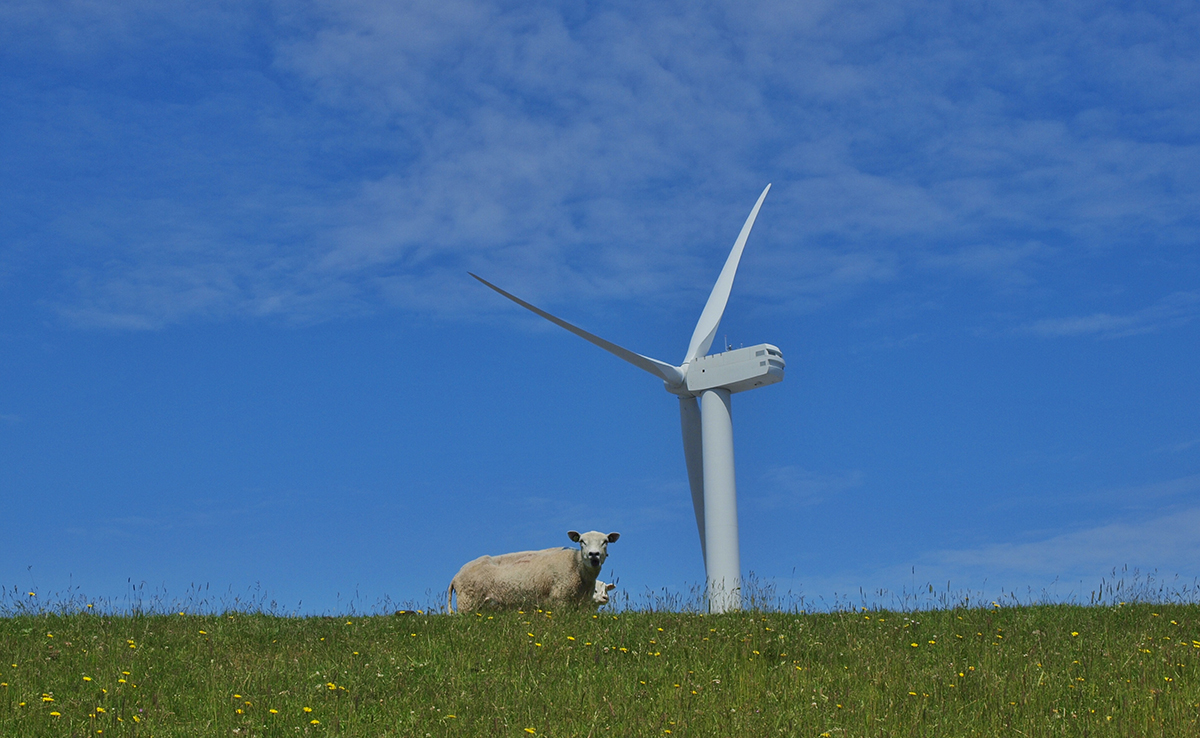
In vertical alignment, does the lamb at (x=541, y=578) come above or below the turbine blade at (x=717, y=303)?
below

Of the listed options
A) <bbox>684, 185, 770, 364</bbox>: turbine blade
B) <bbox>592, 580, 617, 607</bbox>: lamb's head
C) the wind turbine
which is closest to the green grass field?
<bbox>592, 580, 617, 607</bbox>: lamb's head

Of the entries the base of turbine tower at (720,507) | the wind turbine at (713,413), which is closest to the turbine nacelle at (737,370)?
the wind turbine at (713,413)

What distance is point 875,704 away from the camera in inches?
421

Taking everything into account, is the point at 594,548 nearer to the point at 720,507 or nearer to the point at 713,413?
A: the point at 720,507

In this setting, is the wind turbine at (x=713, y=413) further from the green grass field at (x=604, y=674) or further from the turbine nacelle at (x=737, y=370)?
the green grass field at (x=604, y=674)

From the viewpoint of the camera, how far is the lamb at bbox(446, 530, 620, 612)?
59.8ft

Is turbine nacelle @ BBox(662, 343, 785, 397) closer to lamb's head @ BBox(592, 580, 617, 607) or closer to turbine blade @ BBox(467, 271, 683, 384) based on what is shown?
turbine blade @ BBox(467, 271, 683, 384)

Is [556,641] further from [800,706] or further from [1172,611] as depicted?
[1172,611]

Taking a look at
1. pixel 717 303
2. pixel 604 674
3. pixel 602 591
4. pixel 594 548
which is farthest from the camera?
pixel 717 303

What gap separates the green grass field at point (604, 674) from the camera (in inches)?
390

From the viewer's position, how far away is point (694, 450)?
83.8 ft

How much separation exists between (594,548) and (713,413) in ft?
21.5

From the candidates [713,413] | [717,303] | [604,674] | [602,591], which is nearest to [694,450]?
[713,413]

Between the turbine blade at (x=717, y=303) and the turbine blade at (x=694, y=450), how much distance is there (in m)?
1.12
